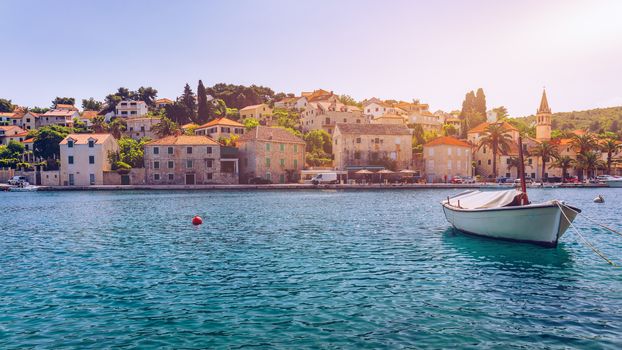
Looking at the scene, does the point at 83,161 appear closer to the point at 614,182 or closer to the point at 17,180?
the point at 17,180

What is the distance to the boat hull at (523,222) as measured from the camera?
62.3 ft

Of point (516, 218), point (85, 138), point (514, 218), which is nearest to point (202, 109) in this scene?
point (85, 138)

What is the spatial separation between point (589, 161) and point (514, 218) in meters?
75.7

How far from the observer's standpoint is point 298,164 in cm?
8319

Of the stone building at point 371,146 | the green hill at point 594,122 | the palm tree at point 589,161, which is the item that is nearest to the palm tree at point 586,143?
the palm tree at point 589,161

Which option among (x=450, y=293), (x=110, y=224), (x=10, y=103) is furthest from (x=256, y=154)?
(x=10, y=103)

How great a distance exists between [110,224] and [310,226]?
14379 millimetres

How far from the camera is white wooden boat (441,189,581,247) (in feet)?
62.3

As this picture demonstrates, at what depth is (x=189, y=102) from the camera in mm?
117500

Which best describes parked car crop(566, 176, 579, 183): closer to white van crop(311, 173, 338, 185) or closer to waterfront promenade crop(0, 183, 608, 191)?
waterfront promenade crop(0, 183, 608, 191)

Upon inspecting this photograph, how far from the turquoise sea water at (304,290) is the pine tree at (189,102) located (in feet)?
306

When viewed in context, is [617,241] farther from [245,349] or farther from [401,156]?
[401,156]

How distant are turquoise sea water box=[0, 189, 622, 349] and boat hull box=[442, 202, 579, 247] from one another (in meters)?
0.52

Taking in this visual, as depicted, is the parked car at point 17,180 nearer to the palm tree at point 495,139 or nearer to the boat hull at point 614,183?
the palm tree at point 495,139
